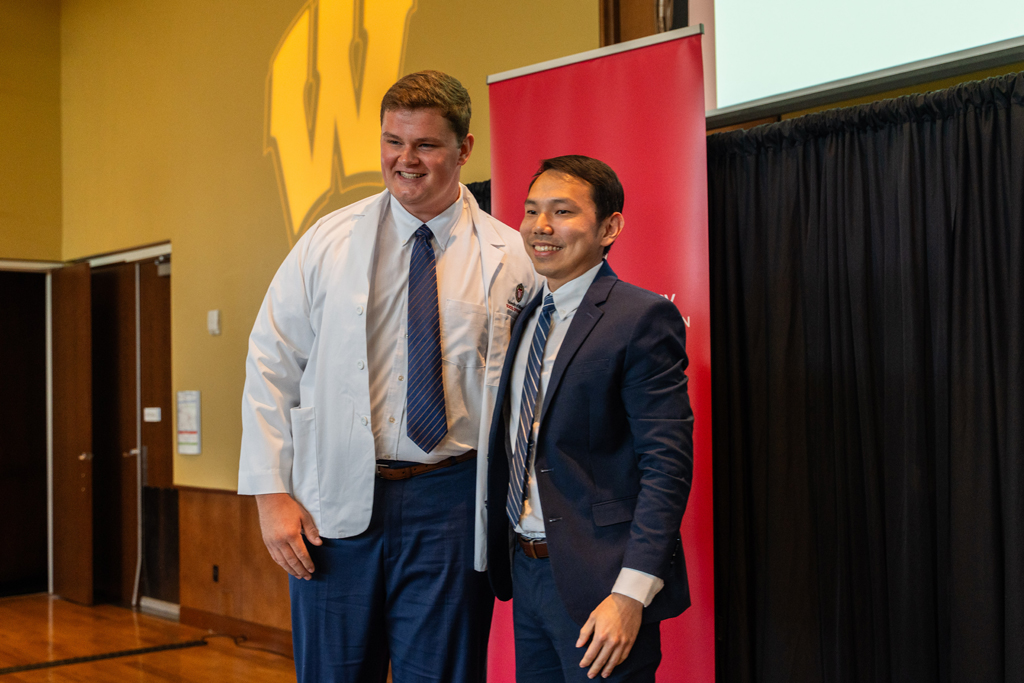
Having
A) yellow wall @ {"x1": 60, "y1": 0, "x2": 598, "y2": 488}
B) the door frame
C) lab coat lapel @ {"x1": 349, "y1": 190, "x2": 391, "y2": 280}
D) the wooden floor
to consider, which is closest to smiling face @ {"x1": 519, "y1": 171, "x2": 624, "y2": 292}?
lab coat lapel @ {"x1": 349, "y1": 190, "x2": 391, "y2": 280}

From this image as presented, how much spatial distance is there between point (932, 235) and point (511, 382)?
1.49 m

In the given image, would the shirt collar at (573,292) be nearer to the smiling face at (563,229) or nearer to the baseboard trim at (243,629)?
the smiling face at (563,229)

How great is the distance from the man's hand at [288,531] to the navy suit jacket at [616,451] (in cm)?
52

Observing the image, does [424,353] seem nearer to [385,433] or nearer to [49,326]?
[385,433]

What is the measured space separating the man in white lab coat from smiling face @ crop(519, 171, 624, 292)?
25 cm

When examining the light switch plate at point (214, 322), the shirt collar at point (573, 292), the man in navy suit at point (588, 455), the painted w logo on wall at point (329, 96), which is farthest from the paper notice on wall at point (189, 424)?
the shirt collar at point (573, 292)

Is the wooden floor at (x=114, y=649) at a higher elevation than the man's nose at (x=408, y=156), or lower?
lower

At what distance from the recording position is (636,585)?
129cm

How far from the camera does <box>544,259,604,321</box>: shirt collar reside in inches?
58.2

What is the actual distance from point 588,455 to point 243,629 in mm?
3944

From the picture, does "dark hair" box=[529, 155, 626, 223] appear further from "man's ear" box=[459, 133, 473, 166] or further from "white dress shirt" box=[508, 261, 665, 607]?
"man's ear" box=[459, 133, 473, 166]

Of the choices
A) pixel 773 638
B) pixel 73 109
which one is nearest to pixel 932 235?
pixel 773 638

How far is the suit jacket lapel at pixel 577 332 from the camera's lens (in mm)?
1401

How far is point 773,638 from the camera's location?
8.42ft
